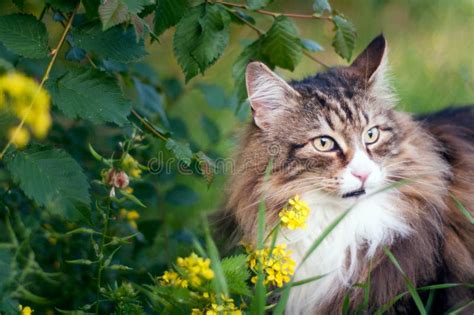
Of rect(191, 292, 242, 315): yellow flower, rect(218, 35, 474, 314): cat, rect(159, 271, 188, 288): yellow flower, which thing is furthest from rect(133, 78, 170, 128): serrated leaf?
rect(191, 292, 242, 315): yellow flower

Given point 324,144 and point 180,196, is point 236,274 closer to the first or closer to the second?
point 324,144

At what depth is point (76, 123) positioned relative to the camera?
355cm

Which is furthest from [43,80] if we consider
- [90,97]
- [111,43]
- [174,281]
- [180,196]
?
[180,196]

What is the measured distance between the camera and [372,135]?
103 inches

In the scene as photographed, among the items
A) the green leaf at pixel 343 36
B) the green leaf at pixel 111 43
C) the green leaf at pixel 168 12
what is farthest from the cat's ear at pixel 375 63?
the green leaf at pixel 111 43

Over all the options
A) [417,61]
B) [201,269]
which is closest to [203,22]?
[201,269]

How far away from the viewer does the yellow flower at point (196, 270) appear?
1.88 metres

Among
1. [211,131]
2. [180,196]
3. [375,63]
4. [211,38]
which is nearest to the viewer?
[211,38]

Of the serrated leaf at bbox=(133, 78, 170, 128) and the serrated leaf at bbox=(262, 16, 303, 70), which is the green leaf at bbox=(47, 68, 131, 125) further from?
the serrated leaf at bbox=(133, 78, 170, 128)

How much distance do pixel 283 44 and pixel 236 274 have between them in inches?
34.4

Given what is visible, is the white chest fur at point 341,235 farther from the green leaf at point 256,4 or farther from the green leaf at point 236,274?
the green leaf at point 256,4

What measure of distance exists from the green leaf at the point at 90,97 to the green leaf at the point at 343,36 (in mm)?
820

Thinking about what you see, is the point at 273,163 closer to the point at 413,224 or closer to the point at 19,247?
the point at 413,224

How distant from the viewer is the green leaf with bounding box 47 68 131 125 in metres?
2.14
